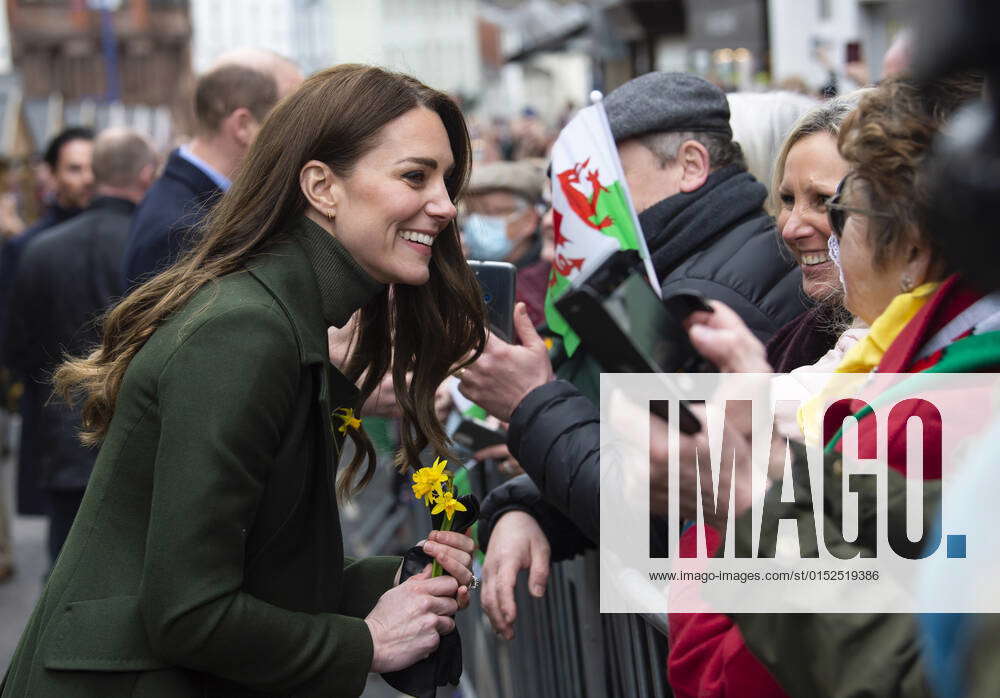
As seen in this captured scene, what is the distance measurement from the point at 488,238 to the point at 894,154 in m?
5.19

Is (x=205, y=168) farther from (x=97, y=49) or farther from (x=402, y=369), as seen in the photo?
(x=97, y=49)

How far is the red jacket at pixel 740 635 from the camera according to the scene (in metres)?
1.75

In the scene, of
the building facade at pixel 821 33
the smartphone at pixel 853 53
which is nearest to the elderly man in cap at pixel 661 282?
the smartphone at pixel 853 53

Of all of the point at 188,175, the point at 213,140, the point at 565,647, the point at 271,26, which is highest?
the point at 271,26

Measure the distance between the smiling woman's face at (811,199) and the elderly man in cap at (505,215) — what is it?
3.72 m

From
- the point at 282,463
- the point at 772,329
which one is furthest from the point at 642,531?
the point at 772,329

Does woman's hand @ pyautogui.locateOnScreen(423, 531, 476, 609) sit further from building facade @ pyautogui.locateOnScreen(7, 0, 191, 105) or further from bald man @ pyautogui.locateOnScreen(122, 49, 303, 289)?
building facade @ pyautogui.locateOnScreen(7, 0, 191, 105)

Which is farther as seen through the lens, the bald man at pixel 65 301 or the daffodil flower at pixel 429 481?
the bald man at pixel 65 301

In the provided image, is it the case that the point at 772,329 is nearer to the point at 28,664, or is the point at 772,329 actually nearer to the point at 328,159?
the point at 328,159

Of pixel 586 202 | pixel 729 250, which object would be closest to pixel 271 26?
pixel 729 250

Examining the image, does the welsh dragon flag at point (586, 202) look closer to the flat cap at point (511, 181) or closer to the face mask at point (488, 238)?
the face mask at point (488, 238)

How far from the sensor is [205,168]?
188 inches

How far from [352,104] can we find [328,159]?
0.11 meters

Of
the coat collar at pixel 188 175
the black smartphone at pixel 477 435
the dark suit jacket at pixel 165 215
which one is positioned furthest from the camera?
the coat collar at pixel 188 175
